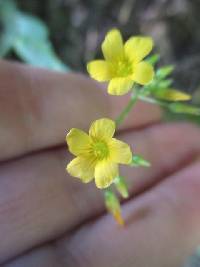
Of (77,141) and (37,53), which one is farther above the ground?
(37,53)

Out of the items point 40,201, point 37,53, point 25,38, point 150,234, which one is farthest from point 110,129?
point 25,38

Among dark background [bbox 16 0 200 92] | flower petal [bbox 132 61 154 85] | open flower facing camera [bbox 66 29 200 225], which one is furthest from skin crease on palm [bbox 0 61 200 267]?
dark background [bbox 16 0 200 92]

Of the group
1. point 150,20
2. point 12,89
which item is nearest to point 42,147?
point 12,89

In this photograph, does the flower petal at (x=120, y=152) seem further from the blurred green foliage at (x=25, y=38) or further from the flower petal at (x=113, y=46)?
the blurred green foliage at (x=25, y=38)

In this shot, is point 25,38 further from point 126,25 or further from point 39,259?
point 39,259

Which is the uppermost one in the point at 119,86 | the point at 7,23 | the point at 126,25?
the point at 7,23

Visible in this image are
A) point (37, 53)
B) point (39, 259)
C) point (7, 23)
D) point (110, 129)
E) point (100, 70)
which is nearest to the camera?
point (110, 129)
